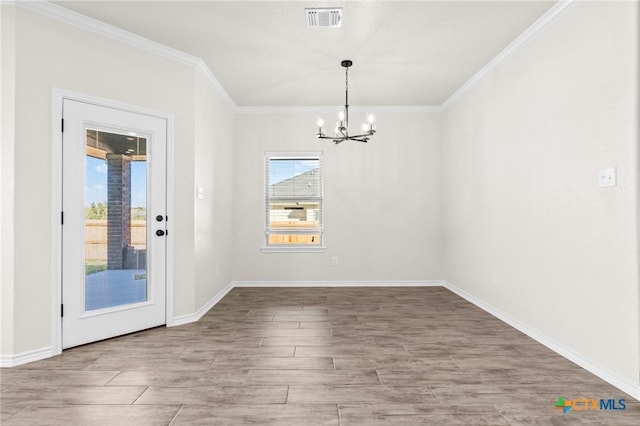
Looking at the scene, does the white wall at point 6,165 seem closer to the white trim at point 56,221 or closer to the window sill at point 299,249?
the white trim at point 56,221

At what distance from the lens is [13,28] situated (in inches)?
104

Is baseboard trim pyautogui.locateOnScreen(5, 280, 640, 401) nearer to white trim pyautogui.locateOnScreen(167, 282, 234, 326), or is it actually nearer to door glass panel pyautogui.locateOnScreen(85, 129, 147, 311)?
white trim pyautogui.locateOnScreen(167, 282, 234, 326)

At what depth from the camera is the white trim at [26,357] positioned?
2.60 meters

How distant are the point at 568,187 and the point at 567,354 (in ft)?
4.28

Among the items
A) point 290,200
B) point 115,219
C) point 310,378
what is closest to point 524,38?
point 310,378

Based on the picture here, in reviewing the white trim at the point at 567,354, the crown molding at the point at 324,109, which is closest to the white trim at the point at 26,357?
the crown molding at the point at 324,109

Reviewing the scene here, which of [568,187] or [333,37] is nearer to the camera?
[568,187]

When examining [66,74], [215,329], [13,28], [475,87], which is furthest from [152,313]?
[475,87]

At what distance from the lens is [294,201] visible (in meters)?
5.60

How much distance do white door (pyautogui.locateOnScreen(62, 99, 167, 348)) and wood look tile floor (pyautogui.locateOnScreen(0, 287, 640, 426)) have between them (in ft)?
0.79

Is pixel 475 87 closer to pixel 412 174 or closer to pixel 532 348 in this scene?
pixel 412 174

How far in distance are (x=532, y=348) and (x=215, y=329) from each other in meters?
2.86

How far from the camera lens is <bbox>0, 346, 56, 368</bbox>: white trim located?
2.60 m

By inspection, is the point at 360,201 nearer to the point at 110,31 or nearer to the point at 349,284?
the point at 349,284
